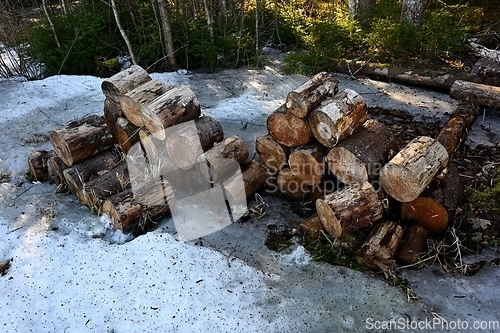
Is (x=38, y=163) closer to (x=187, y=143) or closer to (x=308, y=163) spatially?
(x=187, y=143)

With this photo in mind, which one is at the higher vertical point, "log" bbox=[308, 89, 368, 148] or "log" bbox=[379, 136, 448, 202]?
"log" bbox=[308, 89, 368, 148]

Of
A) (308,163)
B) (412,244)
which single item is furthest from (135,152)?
(412,244)

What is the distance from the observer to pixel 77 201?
15.0ft

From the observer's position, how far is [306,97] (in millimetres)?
4066

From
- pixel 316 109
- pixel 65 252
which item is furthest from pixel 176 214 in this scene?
pixel 316 109

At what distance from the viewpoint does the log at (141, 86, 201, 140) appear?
14.2ft

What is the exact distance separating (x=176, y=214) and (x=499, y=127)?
4872 mm

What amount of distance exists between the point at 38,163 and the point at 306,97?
132 inches

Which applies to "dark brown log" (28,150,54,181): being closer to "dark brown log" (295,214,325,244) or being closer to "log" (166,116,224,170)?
"log" (166,116,224,170)

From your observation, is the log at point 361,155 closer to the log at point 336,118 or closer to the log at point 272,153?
the log at point 336,118

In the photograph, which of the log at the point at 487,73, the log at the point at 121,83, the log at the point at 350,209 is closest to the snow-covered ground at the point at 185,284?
the log at the point at 350,209

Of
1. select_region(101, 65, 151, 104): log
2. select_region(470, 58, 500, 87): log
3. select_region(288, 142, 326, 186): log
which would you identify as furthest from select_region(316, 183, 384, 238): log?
select_region(470, 58, 500, 87): log

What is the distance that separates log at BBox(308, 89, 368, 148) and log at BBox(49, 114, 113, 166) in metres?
2.51

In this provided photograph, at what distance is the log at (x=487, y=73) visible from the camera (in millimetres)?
6152
